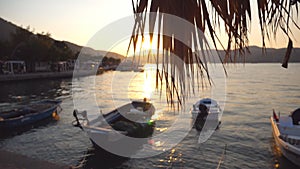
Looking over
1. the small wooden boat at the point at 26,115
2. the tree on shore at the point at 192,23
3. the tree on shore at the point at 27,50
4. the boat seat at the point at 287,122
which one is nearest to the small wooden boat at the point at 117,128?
the small wooden boat at the point at 26,115

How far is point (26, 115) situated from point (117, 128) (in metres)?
7.17

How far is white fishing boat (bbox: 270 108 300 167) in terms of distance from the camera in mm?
10586

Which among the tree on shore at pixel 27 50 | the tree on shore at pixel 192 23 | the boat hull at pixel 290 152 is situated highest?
the tree on shore at pixel 27 50

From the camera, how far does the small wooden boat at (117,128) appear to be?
38.3 ft

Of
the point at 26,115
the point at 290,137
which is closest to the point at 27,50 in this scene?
the point at 26,115

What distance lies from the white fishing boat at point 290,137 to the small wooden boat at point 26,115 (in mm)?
14626

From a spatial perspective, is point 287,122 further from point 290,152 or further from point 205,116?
point 205,116

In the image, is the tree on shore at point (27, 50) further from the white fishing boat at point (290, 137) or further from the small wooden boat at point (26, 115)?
the white fishing boat at point (290, 137)

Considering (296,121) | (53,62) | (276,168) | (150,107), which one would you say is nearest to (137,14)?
(276,168)

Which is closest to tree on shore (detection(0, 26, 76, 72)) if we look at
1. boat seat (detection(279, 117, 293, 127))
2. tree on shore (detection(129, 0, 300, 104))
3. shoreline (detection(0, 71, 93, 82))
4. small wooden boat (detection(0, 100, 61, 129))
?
shoreline (detection(0, 71, 93, 82))

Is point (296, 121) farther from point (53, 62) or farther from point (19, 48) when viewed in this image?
point (53, 62)

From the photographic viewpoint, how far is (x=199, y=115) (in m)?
18.4

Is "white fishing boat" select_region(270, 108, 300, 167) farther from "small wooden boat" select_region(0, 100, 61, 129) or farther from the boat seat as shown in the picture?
"small wooden boat" select_region(0, 100, 61, 129)

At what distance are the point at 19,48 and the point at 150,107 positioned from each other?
5146cm
